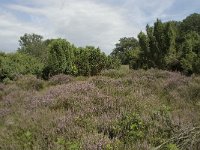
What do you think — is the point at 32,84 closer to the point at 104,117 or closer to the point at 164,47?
the point at 104,117

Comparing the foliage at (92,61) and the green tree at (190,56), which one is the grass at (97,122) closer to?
the green tree at (190,56)

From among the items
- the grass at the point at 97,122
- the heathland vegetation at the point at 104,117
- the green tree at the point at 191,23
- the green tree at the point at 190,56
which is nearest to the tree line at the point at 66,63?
the green tree at the point at 190,56

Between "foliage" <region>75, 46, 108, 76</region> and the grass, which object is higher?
"foliage" <region>75, 46, 108, 76</region>

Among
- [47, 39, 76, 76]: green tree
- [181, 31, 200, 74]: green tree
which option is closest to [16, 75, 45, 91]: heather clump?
[47, 39, 76, 76]: green tree

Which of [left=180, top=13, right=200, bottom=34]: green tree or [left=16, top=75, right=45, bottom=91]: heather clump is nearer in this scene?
[left=16, top=75, right=45, bottom=91]: heather clump

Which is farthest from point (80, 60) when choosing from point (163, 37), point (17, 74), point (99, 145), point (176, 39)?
point (99, 145)

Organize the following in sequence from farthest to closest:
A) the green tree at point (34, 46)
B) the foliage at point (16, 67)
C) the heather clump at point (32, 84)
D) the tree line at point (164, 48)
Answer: the green tree at point (34, 46)
the foliage at point (16, 67)
the tree line at point (164, 48)
the heather clump at point (32, 84)

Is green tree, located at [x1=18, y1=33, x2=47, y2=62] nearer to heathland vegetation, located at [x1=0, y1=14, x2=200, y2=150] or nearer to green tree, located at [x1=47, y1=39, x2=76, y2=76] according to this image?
green tree, located at [x1=47, y1=39, x2=76, y2=76]

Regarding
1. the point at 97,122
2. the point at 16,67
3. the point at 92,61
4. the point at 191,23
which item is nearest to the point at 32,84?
the point at 92,61

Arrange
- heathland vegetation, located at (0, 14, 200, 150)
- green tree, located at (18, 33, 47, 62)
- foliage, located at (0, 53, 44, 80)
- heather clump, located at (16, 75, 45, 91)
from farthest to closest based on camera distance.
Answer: green tree, located at (18, 33, 47, 62) → foliage, located at (0, 53, 44, 80) → heather clump, located at (16, 75, 45, 91) → heathland vegetation, located at (0, 14, 200, 150)

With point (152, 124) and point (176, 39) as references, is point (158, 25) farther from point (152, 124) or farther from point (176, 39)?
point (152, 124)

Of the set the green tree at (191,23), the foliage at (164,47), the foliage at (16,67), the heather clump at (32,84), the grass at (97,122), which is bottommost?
the grass at (97,122)

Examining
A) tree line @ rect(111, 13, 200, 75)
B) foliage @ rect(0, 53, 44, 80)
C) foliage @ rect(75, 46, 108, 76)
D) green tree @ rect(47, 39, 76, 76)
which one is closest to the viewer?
tree line @ rect(111, 13, 200, 75)

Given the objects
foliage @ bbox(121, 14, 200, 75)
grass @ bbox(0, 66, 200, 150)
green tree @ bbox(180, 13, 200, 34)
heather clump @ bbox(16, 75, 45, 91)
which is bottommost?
grass @ bbox(0, 66, 200, 150)
